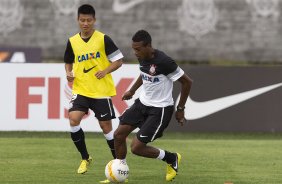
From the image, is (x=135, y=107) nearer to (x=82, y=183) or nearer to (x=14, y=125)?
(x=82, y=183)

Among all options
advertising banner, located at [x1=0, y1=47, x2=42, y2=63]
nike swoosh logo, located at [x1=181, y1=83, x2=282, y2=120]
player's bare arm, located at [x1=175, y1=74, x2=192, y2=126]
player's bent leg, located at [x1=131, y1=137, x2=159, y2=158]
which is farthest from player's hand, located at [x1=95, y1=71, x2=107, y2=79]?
advertising banner, located at [x1=0, y1=47, x2=42, y2=63]

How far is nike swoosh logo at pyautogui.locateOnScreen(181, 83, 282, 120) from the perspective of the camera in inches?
726

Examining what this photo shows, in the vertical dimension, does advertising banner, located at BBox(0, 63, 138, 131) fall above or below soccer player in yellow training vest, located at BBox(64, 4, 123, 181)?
below

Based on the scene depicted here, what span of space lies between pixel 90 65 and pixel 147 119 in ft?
4.24

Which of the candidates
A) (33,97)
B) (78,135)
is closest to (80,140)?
(78,135)

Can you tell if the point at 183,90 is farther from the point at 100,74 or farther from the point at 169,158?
the point at 100,74

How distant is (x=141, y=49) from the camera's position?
1052 centimetres

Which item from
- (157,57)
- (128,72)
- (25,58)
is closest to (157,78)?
(157,57)

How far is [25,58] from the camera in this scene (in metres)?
24.9

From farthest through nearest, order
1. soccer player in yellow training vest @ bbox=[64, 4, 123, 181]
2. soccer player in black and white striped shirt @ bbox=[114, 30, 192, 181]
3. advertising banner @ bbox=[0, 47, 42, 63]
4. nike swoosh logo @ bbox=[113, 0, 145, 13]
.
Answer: nike swoosh logo @ bbox=[113, 0, 145, 13] → advertising banner @ bbox=[0, 47, 42, 63] → soccer player in yellow training vest @ bbox=[64, 4, 123, 181] → soccer player in black and white striped shirt @ bbox=[114, 30, 192, 181]

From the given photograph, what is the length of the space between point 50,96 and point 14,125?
969 mm

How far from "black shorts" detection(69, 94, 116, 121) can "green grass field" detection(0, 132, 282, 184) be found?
0.82 metres

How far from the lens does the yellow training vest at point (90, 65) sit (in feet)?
38.3

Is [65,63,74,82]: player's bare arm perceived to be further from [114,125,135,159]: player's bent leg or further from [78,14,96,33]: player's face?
[114,125,135,159]: player's bent leg
